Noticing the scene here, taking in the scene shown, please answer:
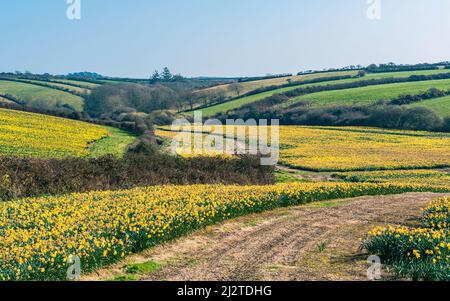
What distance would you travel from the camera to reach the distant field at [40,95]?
109919mm

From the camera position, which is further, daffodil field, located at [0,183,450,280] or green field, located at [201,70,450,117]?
green field, located at [201,70,450,117]

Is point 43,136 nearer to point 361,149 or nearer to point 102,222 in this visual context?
point 361,149

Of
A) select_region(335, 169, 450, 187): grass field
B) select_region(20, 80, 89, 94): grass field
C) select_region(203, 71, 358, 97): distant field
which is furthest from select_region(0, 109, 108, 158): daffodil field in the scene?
select_region(203, 71, 358, 97): distant field

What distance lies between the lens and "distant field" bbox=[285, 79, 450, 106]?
94500 millimetres

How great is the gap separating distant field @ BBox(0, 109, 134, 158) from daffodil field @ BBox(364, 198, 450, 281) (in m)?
29.3

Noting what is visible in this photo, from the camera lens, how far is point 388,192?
2750 centimetres

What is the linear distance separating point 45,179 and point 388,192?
18.9 metres

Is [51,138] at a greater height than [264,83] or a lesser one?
lesser

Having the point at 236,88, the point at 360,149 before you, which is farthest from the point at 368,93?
the point at 360,149

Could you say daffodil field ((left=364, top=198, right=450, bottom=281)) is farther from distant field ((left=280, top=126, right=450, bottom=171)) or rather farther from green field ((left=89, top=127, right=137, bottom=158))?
distant field ((left=280, top=126, right=450, bottom=171))

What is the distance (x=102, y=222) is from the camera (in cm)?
1333

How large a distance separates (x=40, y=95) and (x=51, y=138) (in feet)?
257

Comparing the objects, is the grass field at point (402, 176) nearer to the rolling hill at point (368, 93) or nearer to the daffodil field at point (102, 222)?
the daffodil field at point (102, 222)
